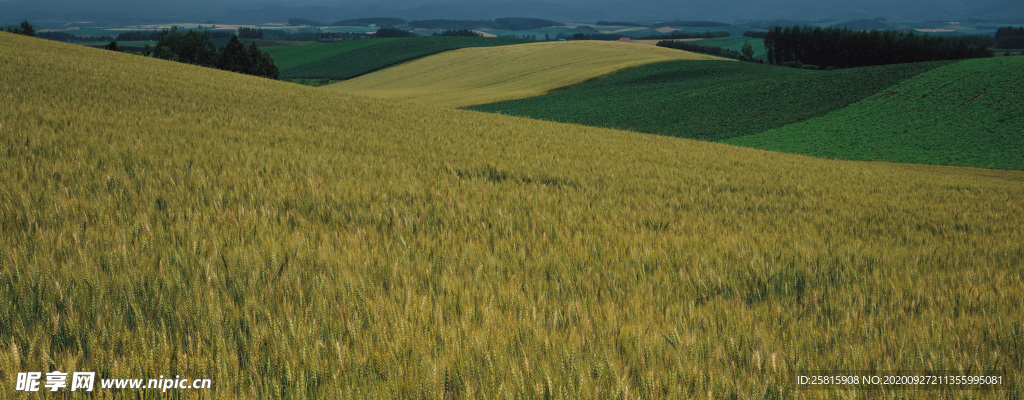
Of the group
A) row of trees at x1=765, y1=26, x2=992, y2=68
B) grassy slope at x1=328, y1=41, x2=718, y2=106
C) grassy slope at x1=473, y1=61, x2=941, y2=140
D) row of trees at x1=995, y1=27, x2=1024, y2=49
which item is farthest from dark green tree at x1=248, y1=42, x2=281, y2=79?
row of trees at x1=995, y1=27, x2=1024, y2=49

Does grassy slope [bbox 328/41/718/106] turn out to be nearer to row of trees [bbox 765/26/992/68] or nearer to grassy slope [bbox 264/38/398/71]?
row of trees [bbox 765/26/992/68]

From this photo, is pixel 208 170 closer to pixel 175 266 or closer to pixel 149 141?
pixel 149 141

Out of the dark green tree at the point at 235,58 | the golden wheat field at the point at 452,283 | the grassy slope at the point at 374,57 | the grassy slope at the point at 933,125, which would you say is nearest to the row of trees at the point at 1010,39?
the grassy slope at the point at 933,125

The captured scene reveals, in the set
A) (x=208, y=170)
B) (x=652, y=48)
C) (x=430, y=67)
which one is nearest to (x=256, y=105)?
(x=208, y=170)

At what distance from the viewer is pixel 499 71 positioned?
75.4m

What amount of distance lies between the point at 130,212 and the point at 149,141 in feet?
13.5

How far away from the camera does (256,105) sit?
51.5 feet

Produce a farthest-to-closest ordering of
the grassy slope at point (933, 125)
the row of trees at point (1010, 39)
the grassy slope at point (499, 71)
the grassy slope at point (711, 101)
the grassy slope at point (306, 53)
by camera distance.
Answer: the row of trees at point (1010, 39) → the grassy slope at point (306, 53) → the grassy slope at point (499, 71) → the grassy slope at point (711, 101) → the grassy slope at point (933, 125)

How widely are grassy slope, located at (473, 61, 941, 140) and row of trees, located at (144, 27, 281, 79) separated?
4500 centimetres

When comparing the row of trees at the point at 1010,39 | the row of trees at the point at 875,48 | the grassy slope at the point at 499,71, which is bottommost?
the grassy slope at the point at 499,71

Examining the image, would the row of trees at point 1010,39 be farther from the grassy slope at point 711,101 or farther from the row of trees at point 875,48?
the grassy slope at point 711,101

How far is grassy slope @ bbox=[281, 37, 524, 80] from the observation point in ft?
302

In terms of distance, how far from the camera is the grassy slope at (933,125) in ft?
92.5

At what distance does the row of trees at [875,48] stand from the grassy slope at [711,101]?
90.7ft
